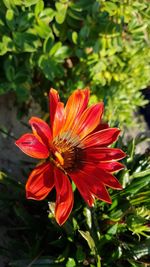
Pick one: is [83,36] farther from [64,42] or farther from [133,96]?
[133,96]

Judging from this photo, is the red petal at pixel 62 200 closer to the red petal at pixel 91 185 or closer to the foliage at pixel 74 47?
the red petal at pixel 91 185

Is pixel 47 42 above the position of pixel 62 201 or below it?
above

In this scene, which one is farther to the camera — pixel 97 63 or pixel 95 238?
pixel 97 63

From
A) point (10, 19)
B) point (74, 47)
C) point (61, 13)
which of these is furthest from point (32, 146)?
point (74, 47)

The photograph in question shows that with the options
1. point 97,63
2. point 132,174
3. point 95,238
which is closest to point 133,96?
point 97,63

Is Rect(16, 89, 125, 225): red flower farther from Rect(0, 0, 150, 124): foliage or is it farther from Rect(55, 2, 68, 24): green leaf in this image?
Rect(55, 2, 68, 24): green leaf

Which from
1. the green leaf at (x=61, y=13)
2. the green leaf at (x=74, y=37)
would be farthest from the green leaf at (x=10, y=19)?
the green leaf at (x=74, y=37)
